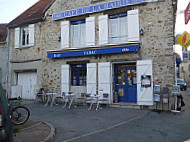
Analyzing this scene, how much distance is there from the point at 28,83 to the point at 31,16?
4704mm

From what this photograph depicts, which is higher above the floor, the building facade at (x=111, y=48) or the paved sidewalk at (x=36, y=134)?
the building facade at (x=111, y=48)

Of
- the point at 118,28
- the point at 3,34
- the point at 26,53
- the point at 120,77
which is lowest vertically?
the point at 120,77

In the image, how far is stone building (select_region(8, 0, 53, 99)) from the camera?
38.1 ft

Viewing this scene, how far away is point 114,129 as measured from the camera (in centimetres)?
540

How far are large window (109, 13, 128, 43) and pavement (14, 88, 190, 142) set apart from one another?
13.3 ft

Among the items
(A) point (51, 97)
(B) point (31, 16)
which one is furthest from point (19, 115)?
(B) point (31, 16)

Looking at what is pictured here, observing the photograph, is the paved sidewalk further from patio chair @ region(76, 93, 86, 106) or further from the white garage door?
the white garage door

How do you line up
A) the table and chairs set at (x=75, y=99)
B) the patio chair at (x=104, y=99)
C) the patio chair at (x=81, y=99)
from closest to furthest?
the patio chair at (x=104, y=99)
the table and chairs set at (x=75, y=99)
the patio chair at (x=81, y=99)

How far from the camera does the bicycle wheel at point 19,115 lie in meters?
5.70

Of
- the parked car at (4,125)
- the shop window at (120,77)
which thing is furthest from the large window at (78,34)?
the parked car at (4,125)

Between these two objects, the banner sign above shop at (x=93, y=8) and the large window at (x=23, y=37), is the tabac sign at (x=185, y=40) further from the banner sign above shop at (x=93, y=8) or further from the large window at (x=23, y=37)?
the large window at (x=23, y=37)

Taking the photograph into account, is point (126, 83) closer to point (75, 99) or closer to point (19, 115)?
point (75, 99)

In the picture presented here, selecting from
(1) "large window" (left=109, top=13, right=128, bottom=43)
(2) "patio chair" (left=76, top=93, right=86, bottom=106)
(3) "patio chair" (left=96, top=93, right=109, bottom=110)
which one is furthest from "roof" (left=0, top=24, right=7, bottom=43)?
(3) "patio chair" (left=96, top=93, right=109, bottom=110)

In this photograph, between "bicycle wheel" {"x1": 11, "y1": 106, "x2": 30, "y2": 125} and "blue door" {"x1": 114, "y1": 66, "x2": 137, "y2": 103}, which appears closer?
"bicycle wheel" {"x1": 11, "y1": 106, "x2": 30, "y2": 125}
